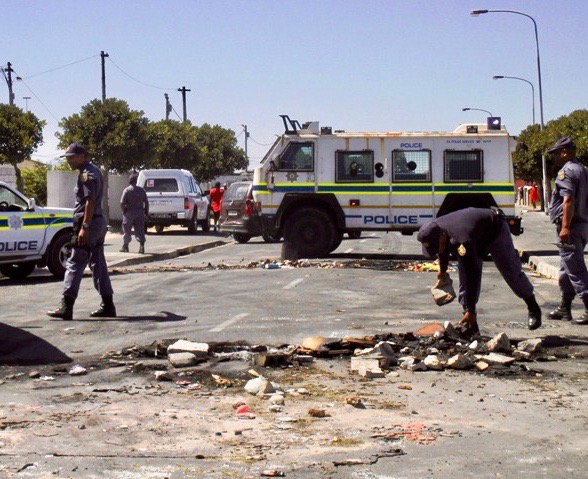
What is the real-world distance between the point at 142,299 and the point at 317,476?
918 cm

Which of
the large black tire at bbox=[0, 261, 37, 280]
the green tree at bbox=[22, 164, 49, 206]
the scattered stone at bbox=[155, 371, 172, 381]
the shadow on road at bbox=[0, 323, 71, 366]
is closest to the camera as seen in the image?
the scattered stone at bbox=[155, 371, 172, 381]

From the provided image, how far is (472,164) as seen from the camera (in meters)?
22.9

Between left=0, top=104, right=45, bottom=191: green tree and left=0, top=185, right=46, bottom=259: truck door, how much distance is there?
23.2m

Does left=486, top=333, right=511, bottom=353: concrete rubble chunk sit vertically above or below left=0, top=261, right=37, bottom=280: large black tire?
below

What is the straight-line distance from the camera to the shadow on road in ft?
31.8

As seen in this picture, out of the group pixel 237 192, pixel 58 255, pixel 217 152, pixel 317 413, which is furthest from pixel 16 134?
pixel 217 152

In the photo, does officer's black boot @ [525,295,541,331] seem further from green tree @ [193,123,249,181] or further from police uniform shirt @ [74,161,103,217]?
green tree @ [193,123,249,181]

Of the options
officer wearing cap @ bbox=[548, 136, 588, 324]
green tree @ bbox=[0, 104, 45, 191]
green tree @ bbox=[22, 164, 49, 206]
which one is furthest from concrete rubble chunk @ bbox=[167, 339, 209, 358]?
green tree @ bbox=[22, 164, 49, 206]

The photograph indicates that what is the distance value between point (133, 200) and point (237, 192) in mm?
5135

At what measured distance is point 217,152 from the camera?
8362 cm

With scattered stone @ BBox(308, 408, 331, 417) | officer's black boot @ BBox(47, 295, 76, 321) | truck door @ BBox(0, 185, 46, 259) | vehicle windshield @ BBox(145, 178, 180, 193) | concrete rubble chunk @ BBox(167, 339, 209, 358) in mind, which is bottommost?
scattered stone @ BBox(308, 408, 331, 417)

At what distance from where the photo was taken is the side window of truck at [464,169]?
22.9 metres

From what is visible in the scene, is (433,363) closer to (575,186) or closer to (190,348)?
(190,348)

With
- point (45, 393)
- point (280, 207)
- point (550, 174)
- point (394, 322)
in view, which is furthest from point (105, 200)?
point (45, 393)
